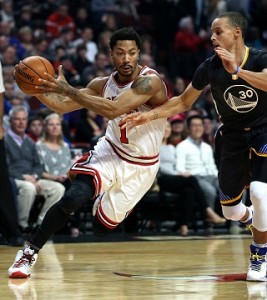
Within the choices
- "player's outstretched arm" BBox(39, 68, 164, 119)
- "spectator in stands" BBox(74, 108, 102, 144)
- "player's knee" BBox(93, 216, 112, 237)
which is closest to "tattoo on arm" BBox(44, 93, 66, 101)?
"player's outstretched arm" BBox(39, 68, 164, 119)

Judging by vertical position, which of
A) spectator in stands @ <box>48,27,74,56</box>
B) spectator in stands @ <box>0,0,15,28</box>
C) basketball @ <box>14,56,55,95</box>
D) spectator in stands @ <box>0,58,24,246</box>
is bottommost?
spectator in stands @ <box>0,58,24,246</box>

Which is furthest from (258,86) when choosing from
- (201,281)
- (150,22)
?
(150,22)

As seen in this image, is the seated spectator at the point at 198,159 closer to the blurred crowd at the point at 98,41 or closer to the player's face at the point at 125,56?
the blurred crowd at the point at 98,41

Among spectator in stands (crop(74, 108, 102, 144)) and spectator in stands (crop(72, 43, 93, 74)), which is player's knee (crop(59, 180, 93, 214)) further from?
spectator in stands (crop(72, 43, 93, 74))

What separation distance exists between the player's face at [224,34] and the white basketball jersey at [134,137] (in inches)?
29.5

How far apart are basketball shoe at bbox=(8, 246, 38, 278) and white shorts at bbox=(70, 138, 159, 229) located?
0.77 meters

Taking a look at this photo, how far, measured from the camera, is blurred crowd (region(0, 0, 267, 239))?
40.4 feet

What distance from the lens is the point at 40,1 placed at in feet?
57.4

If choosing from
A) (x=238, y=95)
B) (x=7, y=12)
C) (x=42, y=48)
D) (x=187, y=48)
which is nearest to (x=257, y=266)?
(x=238, y=95)

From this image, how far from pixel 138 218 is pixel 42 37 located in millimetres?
4589

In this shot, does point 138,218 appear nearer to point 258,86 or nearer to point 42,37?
point 42,37

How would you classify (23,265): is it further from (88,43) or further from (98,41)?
(98,41)

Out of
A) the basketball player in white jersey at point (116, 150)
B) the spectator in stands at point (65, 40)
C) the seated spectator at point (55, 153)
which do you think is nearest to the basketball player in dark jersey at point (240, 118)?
the basketball player in white jersey at point (116, 150)

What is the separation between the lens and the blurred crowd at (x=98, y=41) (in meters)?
12.3
